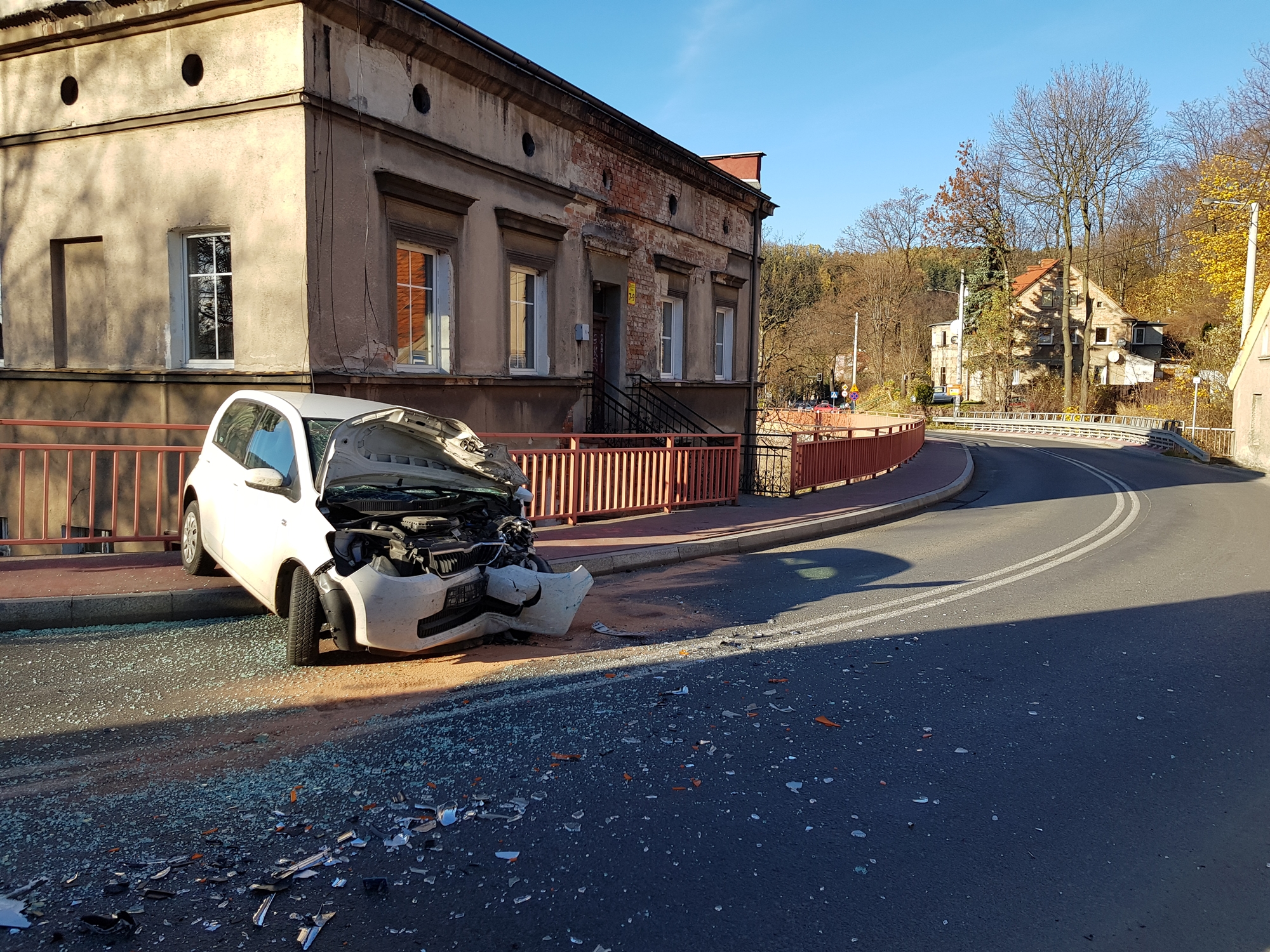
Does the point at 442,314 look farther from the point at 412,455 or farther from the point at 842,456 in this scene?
the point at 842,456

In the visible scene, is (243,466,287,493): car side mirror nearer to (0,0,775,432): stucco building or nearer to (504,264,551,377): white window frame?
(0,0,775,432): stucco building

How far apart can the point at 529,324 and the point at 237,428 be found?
8.01 meters

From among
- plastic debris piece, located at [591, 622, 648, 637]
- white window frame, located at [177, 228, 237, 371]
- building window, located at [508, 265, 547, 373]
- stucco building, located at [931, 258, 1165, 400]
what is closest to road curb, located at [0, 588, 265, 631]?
plastic debris piece, located at [591, 622, 648, 637]

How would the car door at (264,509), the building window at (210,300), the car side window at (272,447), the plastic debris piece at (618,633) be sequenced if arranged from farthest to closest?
the building window at (210,300) < the plastic debris piece at (618,633) < the car side window at (272,447) < the car door at (264,509)

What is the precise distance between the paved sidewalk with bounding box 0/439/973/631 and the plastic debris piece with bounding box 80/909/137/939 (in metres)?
4.41

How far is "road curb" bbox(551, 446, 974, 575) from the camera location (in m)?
9.52

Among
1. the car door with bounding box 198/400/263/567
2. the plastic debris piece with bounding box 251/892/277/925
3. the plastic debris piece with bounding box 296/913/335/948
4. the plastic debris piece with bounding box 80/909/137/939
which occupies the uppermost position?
the car door with bounding box 198/400/263/567

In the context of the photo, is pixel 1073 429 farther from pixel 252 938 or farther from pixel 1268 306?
pixel 252 938

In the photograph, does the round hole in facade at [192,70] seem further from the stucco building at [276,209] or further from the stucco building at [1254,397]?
the stucco building at [1254,397]

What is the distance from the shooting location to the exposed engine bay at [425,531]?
570cm

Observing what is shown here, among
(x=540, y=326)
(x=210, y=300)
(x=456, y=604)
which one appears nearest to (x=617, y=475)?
(x=540, y=326)

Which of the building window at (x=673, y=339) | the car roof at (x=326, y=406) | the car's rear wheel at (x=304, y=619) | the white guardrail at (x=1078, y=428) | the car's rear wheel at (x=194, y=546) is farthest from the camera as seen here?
the white guardrail at (x=1078, y=428)

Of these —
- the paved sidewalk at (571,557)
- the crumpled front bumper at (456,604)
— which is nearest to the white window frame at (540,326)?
the paved sidewalk at (571,557)

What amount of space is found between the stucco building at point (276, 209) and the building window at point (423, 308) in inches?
1.3
